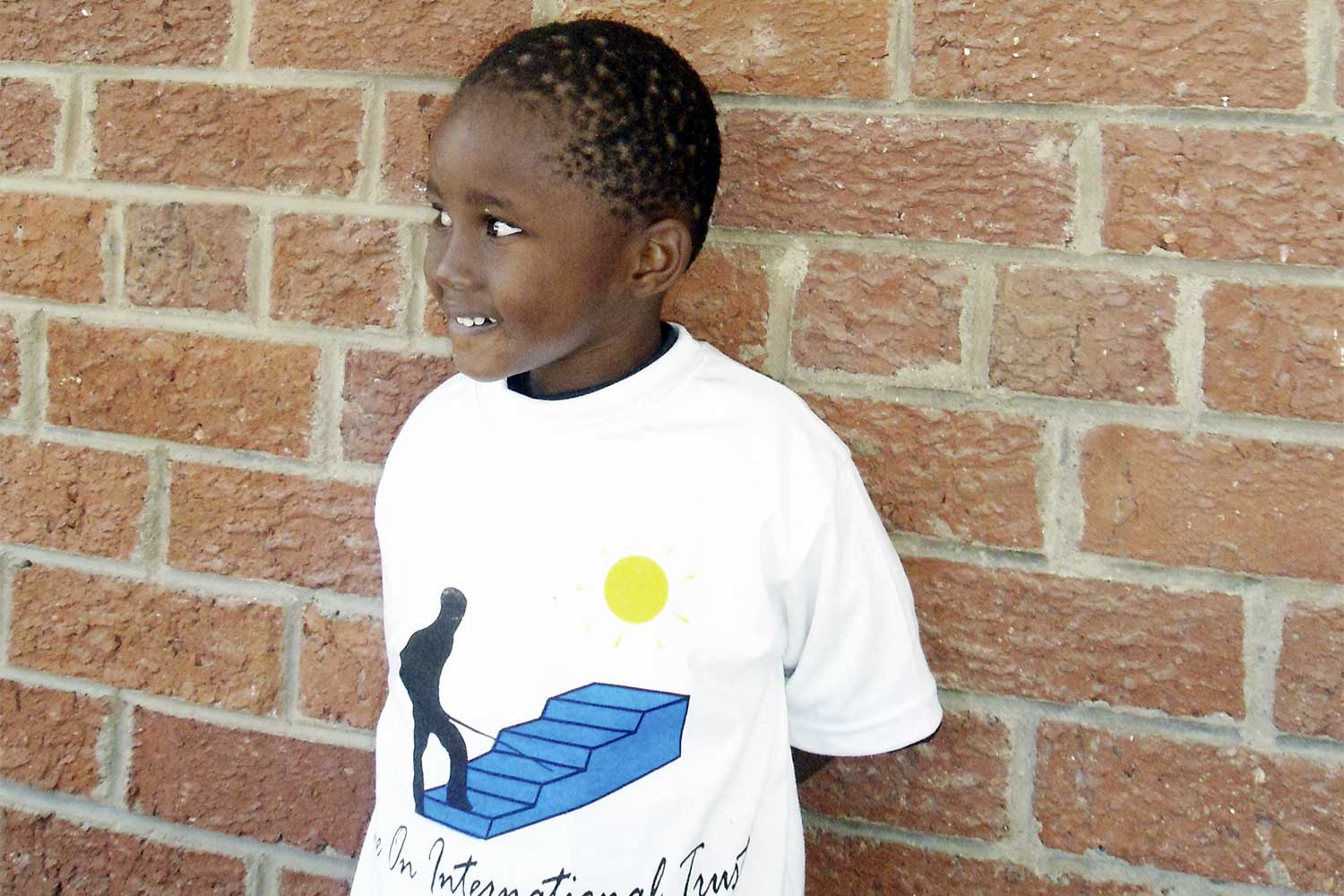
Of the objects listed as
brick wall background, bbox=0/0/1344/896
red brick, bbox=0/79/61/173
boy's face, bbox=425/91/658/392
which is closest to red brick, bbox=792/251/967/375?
brick wall background, bbox=0/0/1344/896

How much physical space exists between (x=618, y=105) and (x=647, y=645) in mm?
451

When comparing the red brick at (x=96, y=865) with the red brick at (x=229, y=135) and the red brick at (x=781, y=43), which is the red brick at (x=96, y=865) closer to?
the red brick at (x=229, y=135)

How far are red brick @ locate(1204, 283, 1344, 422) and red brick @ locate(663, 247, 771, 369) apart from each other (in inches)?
16.0

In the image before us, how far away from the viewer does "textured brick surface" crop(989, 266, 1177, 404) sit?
1038 millimetres

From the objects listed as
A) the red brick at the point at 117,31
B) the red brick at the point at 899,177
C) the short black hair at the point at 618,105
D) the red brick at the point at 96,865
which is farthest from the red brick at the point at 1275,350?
the red brick at the point at 96,865

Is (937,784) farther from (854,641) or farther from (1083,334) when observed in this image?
(1083,334)

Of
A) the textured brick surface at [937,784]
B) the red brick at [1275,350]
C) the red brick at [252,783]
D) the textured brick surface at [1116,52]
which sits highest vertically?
the textured brick surface at [1116,52]

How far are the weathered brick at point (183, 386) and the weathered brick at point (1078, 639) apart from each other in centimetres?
69

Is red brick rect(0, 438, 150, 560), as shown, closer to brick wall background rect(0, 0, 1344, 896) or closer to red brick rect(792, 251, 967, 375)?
brick wall background rect(0, 0, 1344, 896)

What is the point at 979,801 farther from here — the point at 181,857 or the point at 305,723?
the point at 181,857

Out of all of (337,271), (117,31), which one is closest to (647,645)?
(337,271)

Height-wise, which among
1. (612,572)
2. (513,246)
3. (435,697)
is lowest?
(435,697)

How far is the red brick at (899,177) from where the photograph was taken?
1.05 meters

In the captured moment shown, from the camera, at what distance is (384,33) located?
3.97 feet
